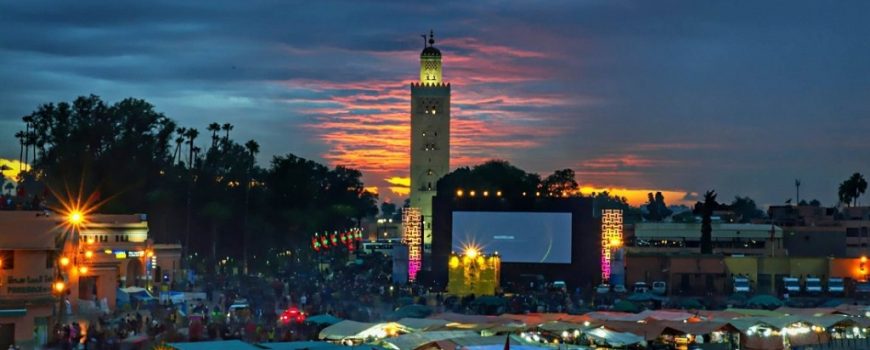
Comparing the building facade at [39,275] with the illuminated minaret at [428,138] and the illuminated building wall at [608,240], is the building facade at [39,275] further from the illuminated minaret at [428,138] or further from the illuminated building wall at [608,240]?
the illuminated minaret at [428,138]

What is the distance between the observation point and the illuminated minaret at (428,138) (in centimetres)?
10038

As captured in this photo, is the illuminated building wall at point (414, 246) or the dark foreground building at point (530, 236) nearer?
the dark foreground building at point (530, 236)

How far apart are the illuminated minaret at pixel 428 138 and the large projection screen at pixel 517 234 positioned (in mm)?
33506

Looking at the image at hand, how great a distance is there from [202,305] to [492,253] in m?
22.5

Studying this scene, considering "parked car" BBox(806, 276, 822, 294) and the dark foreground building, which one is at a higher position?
the dark foreground building

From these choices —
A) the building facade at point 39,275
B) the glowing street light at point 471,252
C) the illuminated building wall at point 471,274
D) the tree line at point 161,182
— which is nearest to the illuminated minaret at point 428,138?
the tree line at point 161,182

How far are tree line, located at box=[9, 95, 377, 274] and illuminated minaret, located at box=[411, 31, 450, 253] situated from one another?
8992 millimetres

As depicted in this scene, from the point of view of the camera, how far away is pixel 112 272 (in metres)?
45.6

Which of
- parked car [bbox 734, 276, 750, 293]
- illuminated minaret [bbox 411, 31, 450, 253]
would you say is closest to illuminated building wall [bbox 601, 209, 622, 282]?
parked car [bbox 734, 276, 750, 293]

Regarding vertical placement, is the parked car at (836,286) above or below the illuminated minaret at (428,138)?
below

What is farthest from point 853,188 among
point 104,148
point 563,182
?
point 104,148

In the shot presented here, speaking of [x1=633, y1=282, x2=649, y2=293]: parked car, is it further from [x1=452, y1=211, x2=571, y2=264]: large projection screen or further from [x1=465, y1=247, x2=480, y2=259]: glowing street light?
[x1=465, y1=247, x2=480, y2=259]: glowing street light

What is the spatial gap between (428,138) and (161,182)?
27344 millimetres

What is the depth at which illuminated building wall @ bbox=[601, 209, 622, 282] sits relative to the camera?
64.5m
